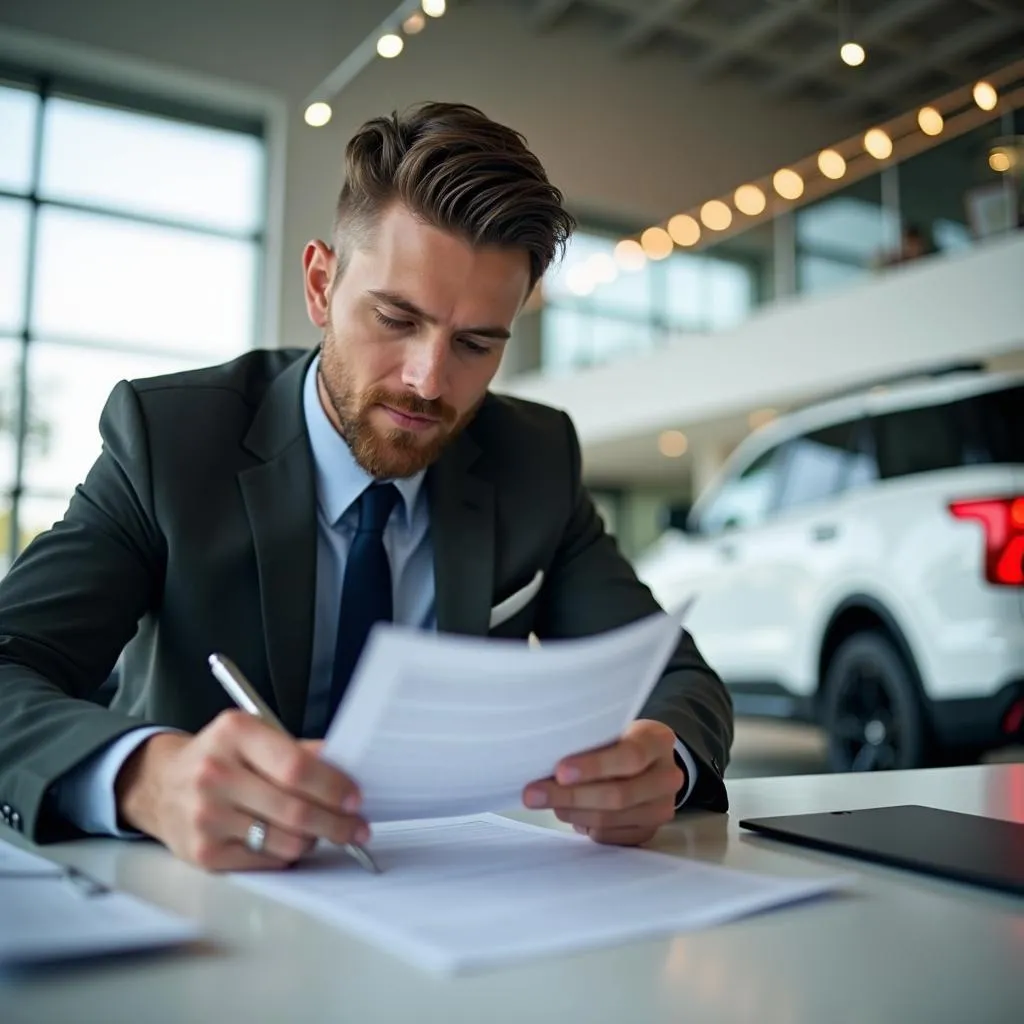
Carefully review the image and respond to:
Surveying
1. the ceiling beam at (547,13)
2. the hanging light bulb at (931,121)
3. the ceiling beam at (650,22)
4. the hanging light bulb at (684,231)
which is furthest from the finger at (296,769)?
the ceiling beam at (547,13)

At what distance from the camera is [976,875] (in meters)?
0.76

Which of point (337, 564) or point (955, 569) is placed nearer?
point (337, 564)

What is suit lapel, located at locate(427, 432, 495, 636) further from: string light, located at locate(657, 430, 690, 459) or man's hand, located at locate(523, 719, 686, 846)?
string light, located at locate(657, 430, 690, 459)

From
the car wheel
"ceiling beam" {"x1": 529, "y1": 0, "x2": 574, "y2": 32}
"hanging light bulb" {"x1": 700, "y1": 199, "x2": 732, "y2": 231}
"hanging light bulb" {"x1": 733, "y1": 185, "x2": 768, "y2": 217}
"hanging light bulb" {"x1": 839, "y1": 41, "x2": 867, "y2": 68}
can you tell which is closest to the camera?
"hanging light bulb" {"x1": 839, "y1": 41, "x2": 867, "y2": 68}

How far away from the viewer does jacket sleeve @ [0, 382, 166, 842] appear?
0.90 metres

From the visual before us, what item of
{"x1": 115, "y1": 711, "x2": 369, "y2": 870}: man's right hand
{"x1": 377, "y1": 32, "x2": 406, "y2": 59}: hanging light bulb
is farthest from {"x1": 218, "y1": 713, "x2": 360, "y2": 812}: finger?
{"x1": 377, "y1": 32, "x2": 406, "y2": 59}: hanging light bulb

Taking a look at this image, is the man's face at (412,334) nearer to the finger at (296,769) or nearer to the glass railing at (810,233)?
the finger at (296,769)

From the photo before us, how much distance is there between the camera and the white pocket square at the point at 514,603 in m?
1.48

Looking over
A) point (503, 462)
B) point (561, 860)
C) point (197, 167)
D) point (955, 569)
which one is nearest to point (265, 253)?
point (197, 167)

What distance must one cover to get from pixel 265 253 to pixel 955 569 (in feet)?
26.5

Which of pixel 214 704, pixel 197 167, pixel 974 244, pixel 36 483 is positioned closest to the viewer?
pixel 214 704

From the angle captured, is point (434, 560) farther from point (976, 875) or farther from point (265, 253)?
point (265, 253)

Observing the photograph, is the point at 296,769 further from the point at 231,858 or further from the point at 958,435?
the point at 958,435

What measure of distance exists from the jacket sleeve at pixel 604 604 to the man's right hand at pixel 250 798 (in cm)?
54
